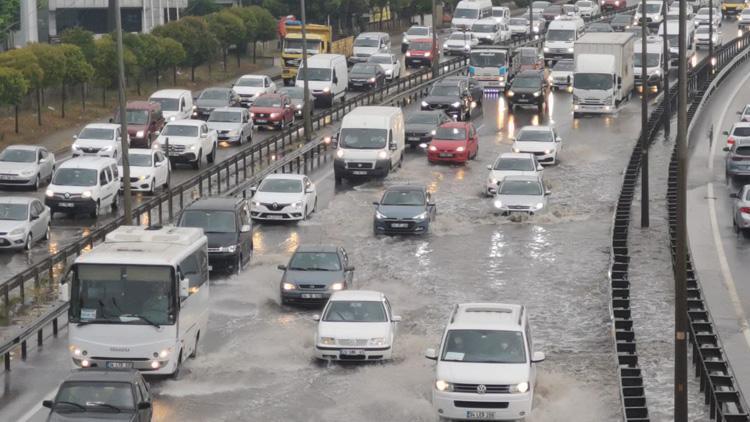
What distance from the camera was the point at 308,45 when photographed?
91.8 meters

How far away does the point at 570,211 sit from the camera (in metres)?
52.0

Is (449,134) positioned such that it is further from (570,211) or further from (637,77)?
(637,77)

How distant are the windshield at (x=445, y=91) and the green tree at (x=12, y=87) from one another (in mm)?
17307

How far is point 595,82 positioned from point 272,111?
14.2m

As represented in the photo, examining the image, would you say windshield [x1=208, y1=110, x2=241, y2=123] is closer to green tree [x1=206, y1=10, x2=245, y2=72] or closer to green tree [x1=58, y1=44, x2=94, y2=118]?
green tree [x1=58, y1=44, x2=94, y2=118]

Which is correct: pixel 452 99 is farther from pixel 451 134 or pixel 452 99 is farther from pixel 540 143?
pixel 540 143

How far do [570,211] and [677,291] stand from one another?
2622cm

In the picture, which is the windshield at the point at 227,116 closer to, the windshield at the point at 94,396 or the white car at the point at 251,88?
the white car at the point at 251,88

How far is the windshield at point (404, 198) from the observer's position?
47778 millimetres

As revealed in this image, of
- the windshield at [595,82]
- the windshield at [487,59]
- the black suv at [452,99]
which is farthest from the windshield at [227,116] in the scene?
the windshield at [487,59]

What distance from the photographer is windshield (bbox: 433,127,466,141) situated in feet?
202

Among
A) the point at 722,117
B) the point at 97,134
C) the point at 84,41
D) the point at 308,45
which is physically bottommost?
the point at 722,117

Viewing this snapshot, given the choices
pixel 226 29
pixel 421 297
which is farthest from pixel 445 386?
pixel 226 29

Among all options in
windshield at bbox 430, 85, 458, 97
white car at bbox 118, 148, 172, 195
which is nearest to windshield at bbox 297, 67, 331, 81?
windshield at bbox 430, 85, 458, 97
